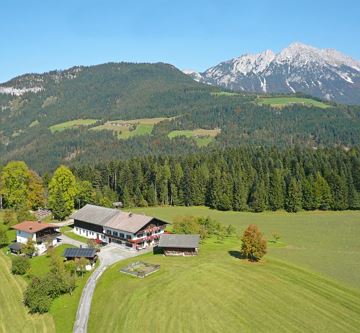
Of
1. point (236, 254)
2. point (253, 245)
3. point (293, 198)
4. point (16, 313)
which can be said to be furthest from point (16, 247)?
point (293, 198)

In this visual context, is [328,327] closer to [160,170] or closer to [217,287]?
[217,287]

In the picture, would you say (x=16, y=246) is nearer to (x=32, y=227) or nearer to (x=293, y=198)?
(x=32, y=227)

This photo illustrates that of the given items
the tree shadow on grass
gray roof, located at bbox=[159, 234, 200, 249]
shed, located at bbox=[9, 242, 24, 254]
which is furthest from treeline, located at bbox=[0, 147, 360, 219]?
the tree shadow on grass

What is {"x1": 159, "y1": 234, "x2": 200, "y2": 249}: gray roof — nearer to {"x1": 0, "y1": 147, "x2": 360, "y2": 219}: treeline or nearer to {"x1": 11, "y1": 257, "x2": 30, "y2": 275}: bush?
{"x1": 11, "y1": 257, "x2": 30, "y2": 275}: bush

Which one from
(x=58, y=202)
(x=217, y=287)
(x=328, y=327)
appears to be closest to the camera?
(x=328, y=327)

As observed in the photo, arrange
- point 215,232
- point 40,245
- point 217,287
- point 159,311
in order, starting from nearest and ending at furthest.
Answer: point 159,311 < point 217,287 < point 40,245 < point 215,232

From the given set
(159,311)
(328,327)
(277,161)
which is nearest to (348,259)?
(328,327)
